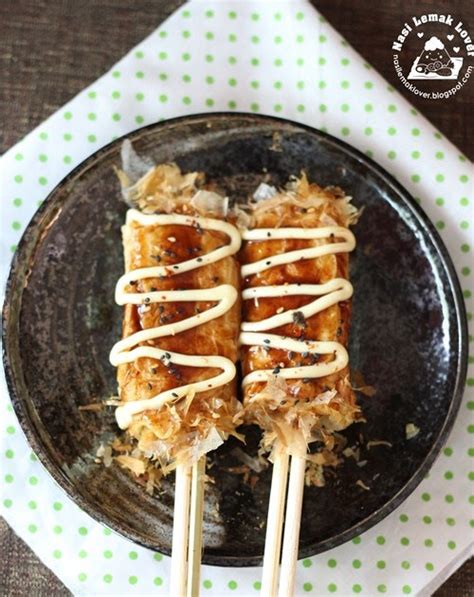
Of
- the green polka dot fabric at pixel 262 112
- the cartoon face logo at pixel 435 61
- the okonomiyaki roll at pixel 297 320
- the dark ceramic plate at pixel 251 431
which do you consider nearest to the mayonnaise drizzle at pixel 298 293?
the okonomiyaki roll at pixel 297 320

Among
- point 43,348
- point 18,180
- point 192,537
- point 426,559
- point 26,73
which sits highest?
point 26,73

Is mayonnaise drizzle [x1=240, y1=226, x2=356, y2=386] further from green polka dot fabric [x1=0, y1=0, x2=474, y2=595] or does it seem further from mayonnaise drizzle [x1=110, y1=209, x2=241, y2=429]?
green polka dot fabric [x1=0, y1=0, x2=474, y2=595]

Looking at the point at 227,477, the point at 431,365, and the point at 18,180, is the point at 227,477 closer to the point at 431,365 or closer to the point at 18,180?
the point at 431,365

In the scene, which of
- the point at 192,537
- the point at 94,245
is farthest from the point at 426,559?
the point at 94,245

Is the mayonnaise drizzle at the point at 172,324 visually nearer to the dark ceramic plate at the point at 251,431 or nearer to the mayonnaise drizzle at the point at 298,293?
the mayonnaise drizzle at the point at 298,293

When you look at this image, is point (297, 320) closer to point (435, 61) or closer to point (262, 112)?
point (262, 112)

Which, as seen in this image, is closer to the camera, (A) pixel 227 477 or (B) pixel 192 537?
(B) pixel 192 537

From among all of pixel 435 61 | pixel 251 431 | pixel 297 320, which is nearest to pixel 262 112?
pixel 435 61
